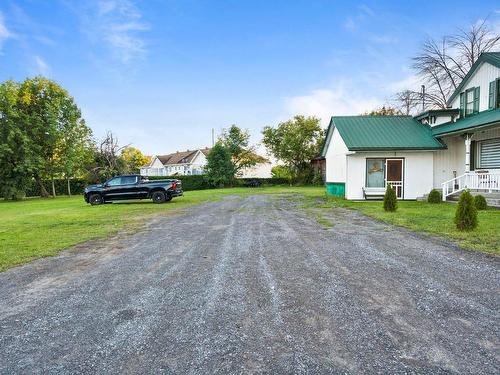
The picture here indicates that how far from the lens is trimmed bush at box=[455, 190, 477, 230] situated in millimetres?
8312

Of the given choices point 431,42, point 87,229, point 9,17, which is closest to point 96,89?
point 9,17

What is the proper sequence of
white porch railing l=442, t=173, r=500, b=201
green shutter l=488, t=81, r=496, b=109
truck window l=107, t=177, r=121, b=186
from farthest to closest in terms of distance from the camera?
truck window l=107, t=177, r=121, b=186, green shutter l=488, t=81, r=496, b=109, white porch railing l=442, t=173, r=500, b=201

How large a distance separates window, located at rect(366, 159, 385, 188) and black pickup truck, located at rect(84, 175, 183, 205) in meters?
11.3

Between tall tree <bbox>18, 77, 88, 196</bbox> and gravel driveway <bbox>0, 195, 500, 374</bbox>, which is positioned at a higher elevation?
tall tree <bbox>18, 77, 88, 196</bbox>

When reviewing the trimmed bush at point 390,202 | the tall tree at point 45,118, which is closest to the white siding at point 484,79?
the trimmed bush at point 390,202

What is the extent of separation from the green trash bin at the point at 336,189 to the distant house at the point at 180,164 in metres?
34.3

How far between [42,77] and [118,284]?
37.2 metres

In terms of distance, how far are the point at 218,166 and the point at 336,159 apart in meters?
21.7

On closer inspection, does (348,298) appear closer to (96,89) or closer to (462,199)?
(462,199)

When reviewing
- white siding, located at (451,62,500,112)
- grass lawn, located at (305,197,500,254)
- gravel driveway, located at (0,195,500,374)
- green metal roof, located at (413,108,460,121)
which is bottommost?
gravel driveway, located at (0,195,500,374)

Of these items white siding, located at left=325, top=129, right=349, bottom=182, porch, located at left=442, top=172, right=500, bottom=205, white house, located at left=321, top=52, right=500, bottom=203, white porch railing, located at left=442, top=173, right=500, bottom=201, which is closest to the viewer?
porch, located at left=442, top=172, right=500, bottom=205

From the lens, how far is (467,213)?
8.36 metres

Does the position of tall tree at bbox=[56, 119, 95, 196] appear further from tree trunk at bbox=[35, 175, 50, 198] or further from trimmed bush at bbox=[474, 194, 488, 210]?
trimmed bush at bbox=[474, 194, 488, 210]

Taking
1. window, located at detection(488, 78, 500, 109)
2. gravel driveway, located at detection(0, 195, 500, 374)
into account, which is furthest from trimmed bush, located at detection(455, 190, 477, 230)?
window, located at detection(488, 78, 500, 109)
